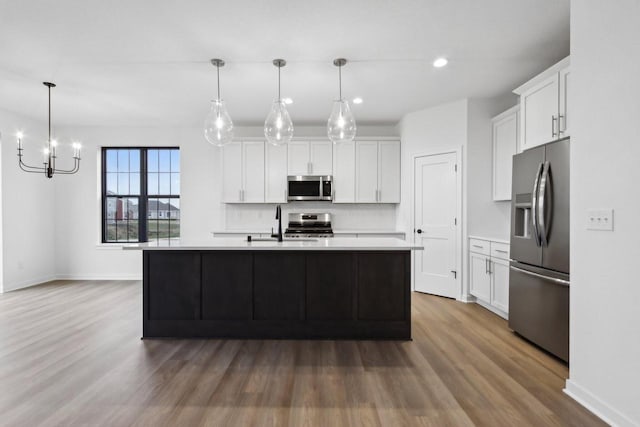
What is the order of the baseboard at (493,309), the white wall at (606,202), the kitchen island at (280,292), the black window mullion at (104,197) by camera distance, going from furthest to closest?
1. the black window mullion at (104,197)
2. the baseboard at (493,309)
3. the kitchen island at (280,292)
4. the white wall at (606,202)

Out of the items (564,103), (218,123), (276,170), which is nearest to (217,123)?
(218,123)

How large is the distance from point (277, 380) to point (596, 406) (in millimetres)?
1944

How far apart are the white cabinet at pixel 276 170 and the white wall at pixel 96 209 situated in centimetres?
41

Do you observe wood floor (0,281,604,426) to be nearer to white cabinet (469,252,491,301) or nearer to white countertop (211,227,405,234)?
white cabinet (469,252,491,301)

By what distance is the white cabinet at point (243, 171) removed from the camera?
17.6 feet

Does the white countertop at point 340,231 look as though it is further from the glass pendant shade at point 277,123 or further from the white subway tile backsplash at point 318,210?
the glass pendant shade at point 277,123

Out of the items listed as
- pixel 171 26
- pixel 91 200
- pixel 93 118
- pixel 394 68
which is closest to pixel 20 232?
pixel 91 200

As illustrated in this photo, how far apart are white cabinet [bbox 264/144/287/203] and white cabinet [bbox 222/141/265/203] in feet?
0.27

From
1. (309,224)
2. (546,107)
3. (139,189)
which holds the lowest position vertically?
(309,224)

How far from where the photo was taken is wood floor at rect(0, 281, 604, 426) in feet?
6.10

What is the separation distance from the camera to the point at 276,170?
537cm

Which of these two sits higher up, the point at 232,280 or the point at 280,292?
the point at 232,280

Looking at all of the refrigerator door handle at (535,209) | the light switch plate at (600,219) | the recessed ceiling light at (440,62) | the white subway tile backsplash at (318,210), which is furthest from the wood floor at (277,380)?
the recessed ceiling light at (440,62)

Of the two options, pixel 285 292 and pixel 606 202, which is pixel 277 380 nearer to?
pixel 285 292
